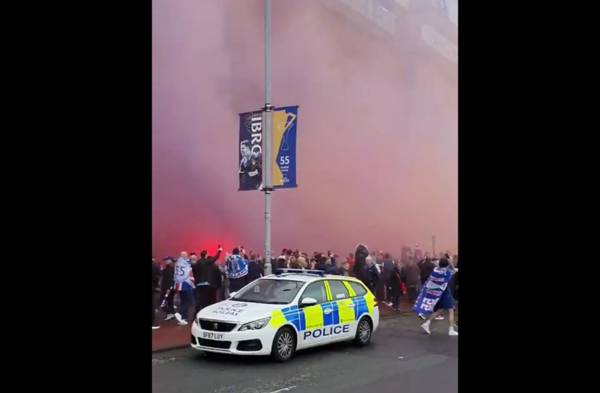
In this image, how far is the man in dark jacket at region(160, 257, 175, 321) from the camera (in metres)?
8.55

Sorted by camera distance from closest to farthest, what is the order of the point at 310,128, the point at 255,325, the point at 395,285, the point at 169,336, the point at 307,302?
the point at 255,325 < the point at 307,302 < the point at 169,336 < the point at 395,285 < the point at 310,128

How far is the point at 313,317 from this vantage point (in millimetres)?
6684

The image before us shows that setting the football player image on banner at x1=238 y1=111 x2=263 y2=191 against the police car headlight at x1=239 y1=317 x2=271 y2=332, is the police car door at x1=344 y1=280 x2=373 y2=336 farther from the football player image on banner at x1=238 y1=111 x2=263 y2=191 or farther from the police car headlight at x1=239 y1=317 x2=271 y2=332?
the football player image on banner at x1=238 y1=111 x2=263 y2=191

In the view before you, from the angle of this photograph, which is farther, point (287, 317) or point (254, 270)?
point (254, 270)

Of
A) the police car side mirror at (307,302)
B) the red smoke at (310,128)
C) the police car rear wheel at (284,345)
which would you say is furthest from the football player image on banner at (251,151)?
the police car rear wheel at (284,345)

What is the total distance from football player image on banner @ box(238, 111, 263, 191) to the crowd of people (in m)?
1.24

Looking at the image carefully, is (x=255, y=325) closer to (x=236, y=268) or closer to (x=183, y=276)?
(x=183, y=276)

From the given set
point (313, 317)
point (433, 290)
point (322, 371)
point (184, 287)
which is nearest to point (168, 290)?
point (184, 287)

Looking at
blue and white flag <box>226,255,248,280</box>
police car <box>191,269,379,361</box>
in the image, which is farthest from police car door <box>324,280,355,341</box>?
blue and white flag <box>226,255,248,280</box>

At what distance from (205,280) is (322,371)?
2.80 metres

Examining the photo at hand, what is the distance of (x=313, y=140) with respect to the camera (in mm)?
12297
